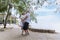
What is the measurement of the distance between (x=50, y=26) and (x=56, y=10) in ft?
9.43

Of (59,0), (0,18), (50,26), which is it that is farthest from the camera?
(0,18)

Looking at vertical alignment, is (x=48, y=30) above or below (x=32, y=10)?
below

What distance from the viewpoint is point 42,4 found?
1091cm

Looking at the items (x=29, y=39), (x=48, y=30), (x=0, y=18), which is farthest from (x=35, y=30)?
(x=0, y=18)

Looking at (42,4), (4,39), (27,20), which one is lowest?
(4,39)

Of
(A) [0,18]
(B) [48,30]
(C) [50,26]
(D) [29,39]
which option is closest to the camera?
(D) [29,39]

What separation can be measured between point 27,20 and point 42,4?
282cm

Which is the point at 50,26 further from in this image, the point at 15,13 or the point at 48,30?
the point at 15,13

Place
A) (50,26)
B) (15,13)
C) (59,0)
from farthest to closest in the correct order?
(15,13) < (50,26) < (59,0)

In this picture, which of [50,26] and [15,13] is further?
[15,13]

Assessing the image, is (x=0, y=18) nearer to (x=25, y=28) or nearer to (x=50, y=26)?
(x=50, y=26)

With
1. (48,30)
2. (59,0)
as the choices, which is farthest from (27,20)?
(48,30)

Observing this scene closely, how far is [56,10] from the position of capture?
8734 millimetres

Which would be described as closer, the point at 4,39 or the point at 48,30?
the point at 4,39
